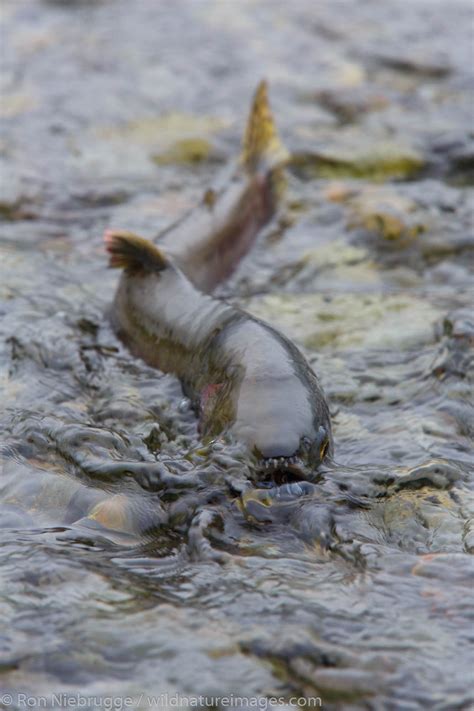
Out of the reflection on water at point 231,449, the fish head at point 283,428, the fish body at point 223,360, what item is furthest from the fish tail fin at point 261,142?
the fish head at point 283,428

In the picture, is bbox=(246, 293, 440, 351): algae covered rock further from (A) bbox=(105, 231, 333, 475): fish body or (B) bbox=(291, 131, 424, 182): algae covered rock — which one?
(B) bbox=(291, 131, 424, 182): algae covered rock

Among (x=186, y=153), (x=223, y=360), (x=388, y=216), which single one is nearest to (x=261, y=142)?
(x=186, y=153)

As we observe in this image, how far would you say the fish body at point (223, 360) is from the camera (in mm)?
3270

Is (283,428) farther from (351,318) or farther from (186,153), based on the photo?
(186,153)

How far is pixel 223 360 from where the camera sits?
3836 mm

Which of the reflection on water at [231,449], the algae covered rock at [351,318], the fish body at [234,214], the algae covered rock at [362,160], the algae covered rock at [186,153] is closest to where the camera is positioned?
the reflection on water at [231,449]

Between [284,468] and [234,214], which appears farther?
[234,214]

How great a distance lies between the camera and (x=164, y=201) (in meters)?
6.82

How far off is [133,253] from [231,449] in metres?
1.84

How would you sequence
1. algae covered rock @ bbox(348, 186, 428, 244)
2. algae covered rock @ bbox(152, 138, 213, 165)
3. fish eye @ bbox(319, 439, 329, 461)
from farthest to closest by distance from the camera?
algae covered rock @ bbox(152, 138, 213, 165)
algae covered rock @ bbox(348, 186, 428, 244)
fish eye @ bbox(319, 439, 329, 461)

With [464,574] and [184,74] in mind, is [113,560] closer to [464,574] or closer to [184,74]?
[464,574]

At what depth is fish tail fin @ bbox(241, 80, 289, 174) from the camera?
689cm

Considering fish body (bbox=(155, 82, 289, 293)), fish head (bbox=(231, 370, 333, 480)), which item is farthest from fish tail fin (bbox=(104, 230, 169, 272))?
fish head (bbox=(231, 370, 333, 480))

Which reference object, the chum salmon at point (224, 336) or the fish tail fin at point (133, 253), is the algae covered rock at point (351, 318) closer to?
the chum salmon at point (224, 336)
